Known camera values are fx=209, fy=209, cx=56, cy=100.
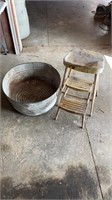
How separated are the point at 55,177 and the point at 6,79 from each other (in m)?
1.08

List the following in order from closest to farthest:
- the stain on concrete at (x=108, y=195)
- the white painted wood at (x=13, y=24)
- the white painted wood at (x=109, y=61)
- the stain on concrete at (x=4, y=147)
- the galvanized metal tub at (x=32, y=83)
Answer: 1. the stain on concrete at (x=108, y=195)
2. the stain on concrete at (x=4, y=147)
3. the galvanized metal tub at (x=32, y=83)
4. the white painted wood at (x=13, y=24)
5. the white painted wood at (x=109, y=61)

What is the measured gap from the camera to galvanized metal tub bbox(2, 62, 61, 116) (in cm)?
215

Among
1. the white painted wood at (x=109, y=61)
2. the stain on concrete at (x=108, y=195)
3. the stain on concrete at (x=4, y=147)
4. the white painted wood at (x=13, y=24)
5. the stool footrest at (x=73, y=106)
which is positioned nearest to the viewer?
the stain on concrete at (x=108, y=195)

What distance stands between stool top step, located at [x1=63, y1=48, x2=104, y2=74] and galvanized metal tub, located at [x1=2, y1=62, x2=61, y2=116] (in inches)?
9.5

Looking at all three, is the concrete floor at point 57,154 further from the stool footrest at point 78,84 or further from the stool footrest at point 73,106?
the stool footrest at point 78,84

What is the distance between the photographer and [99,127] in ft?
6.63

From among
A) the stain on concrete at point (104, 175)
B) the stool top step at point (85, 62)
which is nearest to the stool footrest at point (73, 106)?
the stool top step at point (85, 62)

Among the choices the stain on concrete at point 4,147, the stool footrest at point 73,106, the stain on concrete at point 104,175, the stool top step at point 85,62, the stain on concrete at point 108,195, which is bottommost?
the stain on concrete at point 108,195

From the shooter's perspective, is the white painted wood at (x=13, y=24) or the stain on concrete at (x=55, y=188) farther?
the white painted wood at (x=13, y=24)

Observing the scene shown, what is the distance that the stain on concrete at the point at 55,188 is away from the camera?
1544mm

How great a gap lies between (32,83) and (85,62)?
718 mm

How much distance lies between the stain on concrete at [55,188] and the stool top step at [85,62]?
0.89 m

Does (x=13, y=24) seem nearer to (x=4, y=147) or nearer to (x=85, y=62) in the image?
(x=85, y=62)

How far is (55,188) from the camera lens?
5.19 feet
